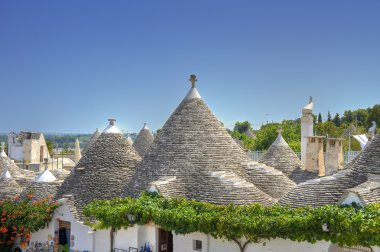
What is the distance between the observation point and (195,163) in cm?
1622

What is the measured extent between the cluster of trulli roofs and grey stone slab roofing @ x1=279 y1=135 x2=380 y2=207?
0.02 m

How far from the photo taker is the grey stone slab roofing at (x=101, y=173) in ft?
59.6

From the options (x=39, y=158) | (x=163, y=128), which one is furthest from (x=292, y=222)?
(x=39, y=158)

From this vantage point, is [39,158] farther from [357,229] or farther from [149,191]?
[357,229]

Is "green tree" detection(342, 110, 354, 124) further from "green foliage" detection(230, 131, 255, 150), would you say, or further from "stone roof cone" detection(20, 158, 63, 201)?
"stone roof cone" detection(20, 158, 63, 201)

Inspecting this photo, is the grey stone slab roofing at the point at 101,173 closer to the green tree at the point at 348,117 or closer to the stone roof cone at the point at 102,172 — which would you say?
the stone roof cone at the point at 102,172

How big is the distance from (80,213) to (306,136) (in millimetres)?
9550

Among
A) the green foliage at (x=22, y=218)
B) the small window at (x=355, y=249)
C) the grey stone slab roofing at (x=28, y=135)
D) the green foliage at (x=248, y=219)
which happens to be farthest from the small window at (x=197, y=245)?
the grey stone slab roofing at (x=28, y=135)

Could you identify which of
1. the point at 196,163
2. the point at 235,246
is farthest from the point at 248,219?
the point at 196,163

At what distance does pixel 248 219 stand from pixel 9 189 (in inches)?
525

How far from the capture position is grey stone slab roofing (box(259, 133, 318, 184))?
19.7m

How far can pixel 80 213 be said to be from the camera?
17797mm

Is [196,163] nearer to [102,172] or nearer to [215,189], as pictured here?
[215,189]

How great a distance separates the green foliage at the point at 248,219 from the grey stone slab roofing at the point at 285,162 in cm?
642
